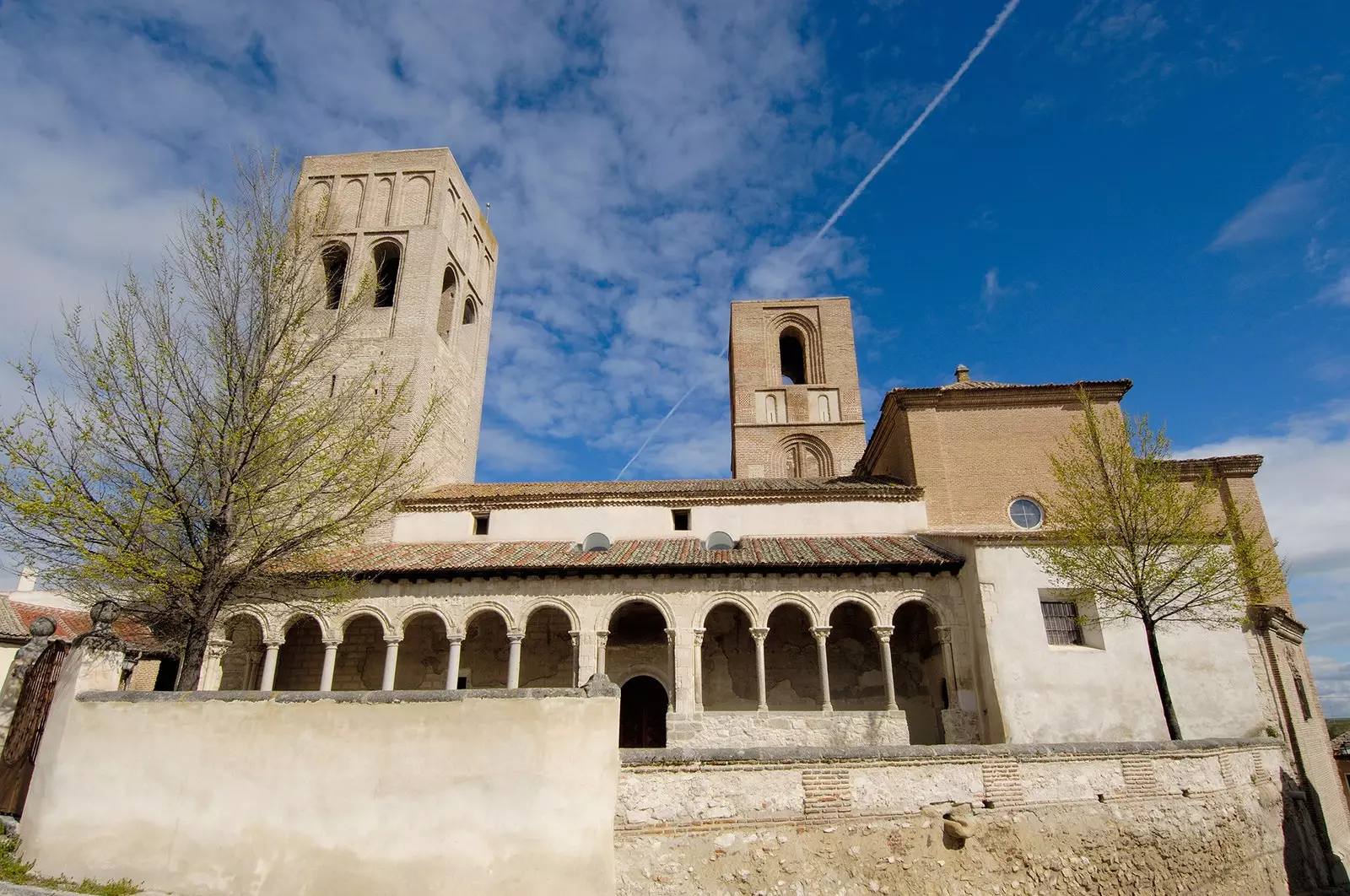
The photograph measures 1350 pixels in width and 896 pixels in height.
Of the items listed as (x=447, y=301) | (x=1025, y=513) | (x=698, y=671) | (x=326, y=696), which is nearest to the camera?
(x=326, y=696)

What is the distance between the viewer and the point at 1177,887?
9578mm

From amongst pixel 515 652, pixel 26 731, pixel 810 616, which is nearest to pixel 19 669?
pixel 26 731

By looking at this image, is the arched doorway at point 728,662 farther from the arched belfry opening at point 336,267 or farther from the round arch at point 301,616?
the arched belfry opening at point 336,267

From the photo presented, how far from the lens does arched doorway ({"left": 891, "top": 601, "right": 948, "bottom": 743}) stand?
15219 millimetres

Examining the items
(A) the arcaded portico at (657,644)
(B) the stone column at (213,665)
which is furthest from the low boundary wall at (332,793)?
(B) the stone column at (213,665)

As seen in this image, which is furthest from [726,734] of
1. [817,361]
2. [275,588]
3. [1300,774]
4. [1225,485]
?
[817,361]

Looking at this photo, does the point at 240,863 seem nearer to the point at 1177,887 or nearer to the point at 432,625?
the point at 432,625

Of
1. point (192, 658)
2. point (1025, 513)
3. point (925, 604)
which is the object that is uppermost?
point (1025, 513)

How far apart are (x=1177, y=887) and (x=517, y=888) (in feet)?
28.9

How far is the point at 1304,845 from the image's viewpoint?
473 inches

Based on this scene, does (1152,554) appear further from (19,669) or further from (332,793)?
(19,669)

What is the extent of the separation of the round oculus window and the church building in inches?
1.4

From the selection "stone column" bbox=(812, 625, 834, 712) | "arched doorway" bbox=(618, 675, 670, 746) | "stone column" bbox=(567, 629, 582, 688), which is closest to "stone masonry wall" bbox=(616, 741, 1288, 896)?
"stone column" bbox=(812, 625, 834, 712)

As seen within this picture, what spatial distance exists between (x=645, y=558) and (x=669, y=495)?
324 cm
